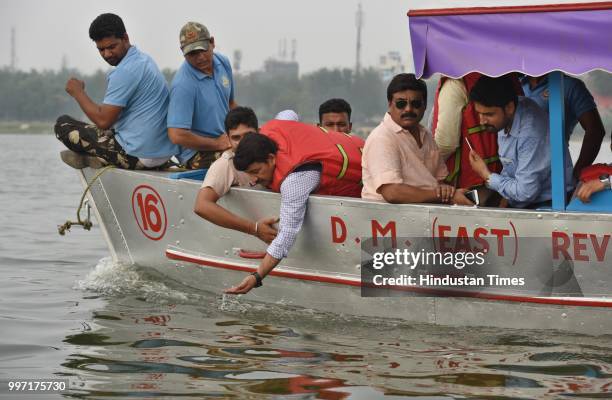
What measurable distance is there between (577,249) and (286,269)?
6.21ft

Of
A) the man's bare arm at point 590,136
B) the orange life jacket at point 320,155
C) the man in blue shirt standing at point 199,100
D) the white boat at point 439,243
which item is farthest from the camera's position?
the man in blue shirt standing at point 199,100

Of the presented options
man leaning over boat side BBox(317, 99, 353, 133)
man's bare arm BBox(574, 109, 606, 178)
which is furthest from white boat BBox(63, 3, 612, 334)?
man leaning over boat side BBox(317, 99, 353, 133)

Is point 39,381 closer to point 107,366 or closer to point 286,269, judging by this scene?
point 107,366

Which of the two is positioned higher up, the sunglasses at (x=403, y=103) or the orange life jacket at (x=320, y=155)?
the sunglasses at (x=403, y=103)

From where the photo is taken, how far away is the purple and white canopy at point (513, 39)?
5520mm

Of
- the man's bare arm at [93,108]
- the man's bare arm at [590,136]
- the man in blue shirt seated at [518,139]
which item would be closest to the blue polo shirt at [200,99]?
the man's bare arm at [93,108]

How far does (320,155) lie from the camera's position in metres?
6.48

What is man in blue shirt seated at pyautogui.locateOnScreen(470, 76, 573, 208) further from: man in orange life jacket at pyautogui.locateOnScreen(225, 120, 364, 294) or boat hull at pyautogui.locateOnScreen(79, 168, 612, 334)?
man in orange life jacket at pyautogui.locateOnScreen(225, 120, 364, 294)

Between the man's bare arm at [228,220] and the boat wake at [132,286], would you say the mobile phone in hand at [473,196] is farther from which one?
the boat wake at [132,286]

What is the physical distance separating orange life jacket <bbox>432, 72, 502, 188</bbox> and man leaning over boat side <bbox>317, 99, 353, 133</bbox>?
1.47 m

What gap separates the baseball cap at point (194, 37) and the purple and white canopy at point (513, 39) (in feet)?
7.48

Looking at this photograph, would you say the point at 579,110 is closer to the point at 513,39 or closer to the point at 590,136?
the point at 590,136

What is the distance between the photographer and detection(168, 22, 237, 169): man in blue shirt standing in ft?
25.7

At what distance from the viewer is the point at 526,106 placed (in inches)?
240
